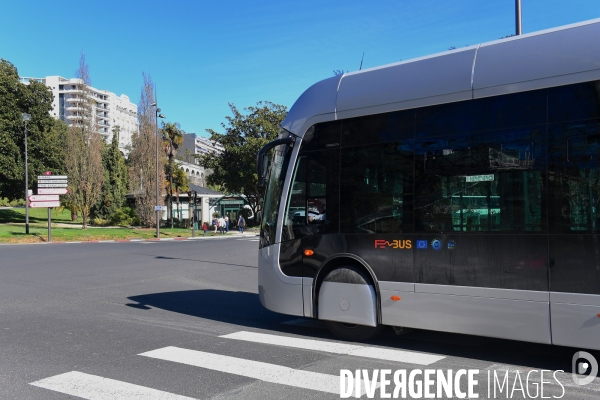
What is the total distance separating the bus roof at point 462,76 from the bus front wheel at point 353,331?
8.89 feet

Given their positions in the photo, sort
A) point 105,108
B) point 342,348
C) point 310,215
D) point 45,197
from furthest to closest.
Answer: point 105,108 → point 45,197 → point 310,215 → point 342,348

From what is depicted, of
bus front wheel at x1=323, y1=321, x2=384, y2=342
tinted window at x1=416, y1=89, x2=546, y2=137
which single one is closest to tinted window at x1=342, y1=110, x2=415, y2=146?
tinted window at x1=416, y1=89, x2=546, y2=137

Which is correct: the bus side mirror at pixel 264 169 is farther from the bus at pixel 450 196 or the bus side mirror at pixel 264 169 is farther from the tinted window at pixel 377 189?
the tinted window at pixel 377 189

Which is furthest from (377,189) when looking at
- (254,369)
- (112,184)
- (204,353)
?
(112,184)

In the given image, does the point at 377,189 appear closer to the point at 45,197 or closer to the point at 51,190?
the point at 45,197

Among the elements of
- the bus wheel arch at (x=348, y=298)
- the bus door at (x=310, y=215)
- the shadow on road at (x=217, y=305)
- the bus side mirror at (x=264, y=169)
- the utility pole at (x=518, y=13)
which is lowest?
the shadow on road at (x=217, y=305)

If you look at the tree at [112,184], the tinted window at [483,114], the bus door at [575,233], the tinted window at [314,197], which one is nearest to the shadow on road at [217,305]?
the tinted window at [314,197]

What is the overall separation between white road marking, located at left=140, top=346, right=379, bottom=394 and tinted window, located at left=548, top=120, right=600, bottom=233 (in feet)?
8.48

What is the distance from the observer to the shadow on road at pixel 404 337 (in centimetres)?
641

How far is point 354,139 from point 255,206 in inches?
2072

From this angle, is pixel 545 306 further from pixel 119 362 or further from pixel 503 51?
pixel 119 362

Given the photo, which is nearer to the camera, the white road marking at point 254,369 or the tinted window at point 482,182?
the white road marking at point 254,369

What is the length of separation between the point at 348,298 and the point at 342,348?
2.03 feet

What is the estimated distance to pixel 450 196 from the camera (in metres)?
6.37
